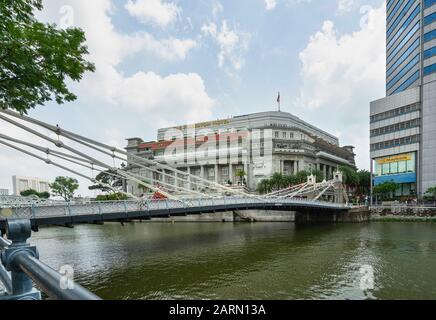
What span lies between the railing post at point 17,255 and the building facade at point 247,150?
7292cm

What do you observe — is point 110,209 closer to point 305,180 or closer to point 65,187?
point 305,180

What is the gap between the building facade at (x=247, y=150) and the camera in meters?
79.7

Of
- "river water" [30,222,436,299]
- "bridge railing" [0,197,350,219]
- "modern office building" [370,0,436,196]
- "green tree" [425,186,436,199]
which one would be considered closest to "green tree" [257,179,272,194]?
"modern office building" [370,0,436,196]

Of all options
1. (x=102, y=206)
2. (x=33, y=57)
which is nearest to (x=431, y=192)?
(x=102, y=206)

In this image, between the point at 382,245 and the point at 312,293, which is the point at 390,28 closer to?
the point at 382,245

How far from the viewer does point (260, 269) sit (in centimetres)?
1609

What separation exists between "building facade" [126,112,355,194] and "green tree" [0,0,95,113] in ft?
220

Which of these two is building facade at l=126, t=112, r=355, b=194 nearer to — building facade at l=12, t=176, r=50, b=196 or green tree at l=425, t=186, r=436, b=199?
green tree at l=425, t=186, r=436, b=199

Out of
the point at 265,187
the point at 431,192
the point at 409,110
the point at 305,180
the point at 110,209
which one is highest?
the point at 409,110

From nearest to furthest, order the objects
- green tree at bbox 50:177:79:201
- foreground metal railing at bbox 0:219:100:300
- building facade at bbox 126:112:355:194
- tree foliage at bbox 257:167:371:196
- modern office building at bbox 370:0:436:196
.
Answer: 1. foreground metal railing at bbox 0:219:100:300
2. modern office building at bbox 370:0:436:196
3. tree foliage at bbox 257:167:371:196
4. green tree at bbox 50:177:79:201
5. building facade at bbox 126:112:355:194

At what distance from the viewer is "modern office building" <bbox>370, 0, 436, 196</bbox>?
50.5 metres

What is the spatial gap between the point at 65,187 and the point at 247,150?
165ft
